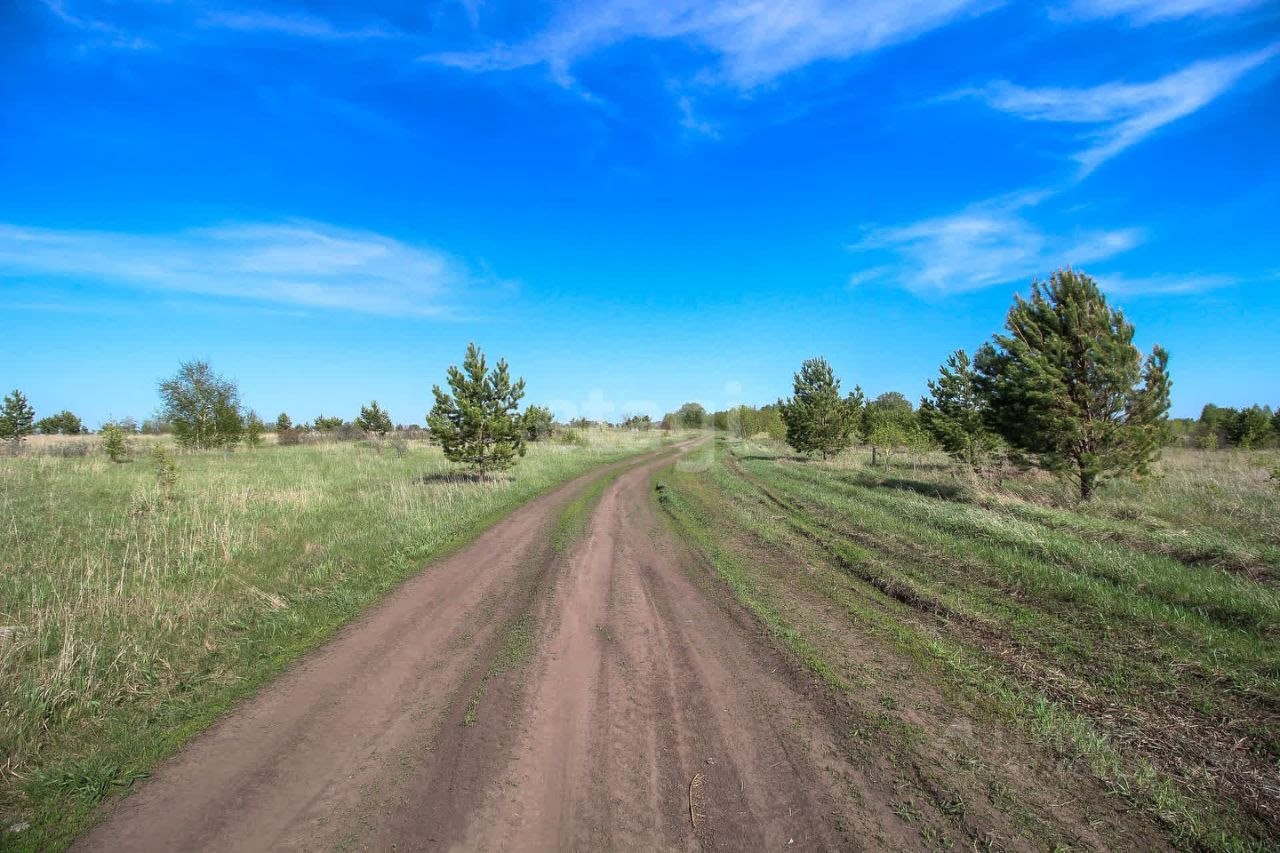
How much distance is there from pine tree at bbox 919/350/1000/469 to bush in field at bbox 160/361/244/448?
45.7 meters

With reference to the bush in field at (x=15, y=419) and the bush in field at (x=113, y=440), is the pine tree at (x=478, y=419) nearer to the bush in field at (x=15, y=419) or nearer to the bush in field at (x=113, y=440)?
the bush in field at (x=113, y=440)

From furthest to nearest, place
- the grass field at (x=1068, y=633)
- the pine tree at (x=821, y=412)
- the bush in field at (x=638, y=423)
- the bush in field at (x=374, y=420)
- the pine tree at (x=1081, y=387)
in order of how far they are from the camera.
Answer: the bush in field at (x=638, y=423), the bush in field at (x=374, y=420), the pine tree at (x=821, y=412), the pine tree at (x=1081, y=387), the grass field at (x=1068, y=633)

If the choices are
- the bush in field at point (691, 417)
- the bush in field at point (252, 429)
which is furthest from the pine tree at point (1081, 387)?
the bush in field at point (691, 417)

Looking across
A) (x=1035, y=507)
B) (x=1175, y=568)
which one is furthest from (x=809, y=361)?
(x=1175, y=568)

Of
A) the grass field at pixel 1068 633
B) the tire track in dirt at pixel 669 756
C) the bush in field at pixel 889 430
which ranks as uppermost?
the bush in field at pixel 889 430

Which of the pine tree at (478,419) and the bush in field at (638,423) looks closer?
the pine tree at (478,419)

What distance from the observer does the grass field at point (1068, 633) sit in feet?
12.9

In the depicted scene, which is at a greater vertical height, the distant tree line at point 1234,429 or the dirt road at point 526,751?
the distant tree line at point 1234,429

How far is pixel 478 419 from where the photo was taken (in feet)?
72.7

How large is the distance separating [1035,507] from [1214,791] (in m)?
12.9

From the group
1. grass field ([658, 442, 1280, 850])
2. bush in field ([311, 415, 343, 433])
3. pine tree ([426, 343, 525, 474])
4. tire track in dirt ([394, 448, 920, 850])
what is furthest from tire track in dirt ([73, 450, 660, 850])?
bush in field ([311, 415, 343, 433])

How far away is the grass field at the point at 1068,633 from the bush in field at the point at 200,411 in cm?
3795

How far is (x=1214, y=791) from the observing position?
12.3 feet

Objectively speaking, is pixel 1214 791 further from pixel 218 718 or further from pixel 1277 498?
pixel 1277 498
